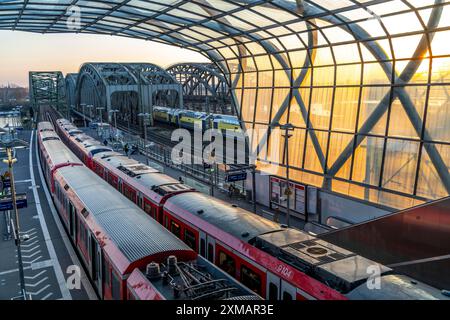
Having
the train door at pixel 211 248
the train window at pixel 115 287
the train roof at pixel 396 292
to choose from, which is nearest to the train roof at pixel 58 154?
the train door at pixel 211 248

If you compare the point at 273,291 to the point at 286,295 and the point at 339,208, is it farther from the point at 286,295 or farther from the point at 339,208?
the point at 339,208

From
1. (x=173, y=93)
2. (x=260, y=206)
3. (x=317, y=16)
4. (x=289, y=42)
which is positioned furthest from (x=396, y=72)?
(x=173, y=93)

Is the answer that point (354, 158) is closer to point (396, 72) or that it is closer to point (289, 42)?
point (396, 72)

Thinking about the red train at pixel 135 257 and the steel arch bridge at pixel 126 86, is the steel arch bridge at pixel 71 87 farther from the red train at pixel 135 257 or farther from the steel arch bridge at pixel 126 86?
the red train at pixel 135 257

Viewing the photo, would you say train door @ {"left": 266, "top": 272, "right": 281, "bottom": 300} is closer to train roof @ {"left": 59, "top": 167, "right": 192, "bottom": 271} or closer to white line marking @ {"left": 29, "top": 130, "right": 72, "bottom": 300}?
train roof @ {"left": 59, "top": 167, "right": 192, "bottom": 271}

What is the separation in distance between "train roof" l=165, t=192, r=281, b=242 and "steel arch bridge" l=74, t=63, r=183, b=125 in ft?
216

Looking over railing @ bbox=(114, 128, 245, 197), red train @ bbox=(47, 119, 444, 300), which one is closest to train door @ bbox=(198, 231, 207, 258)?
red train @ bbox=(47, 119, 444, 300)

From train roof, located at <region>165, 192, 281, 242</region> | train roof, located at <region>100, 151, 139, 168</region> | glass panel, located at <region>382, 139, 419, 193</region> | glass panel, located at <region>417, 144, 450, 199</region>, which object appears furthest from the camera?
train roof, located at <region>100, 151, 139, 168</region>

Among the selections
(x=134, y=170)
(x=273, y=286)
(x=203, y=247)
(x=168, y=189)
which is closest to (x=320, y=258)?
(x=273, y=286)

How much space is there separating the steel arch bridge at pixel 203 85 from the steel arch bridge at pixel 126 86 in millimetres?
14210

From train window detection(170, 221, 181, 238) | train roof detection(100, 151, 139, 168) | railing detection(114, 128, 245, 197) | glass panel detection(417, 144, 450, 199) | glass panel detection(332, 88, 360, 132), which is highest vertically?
glass panel detection(332, 88, 360, 132)

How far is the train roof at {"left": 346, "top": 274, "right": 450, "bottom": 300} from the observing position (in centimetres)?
848

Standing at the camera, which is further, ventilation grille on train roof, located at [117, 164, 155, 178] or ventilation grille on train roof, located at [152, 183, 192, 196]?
ventilation grille on train roof, located at [117, 164, 155, 178]

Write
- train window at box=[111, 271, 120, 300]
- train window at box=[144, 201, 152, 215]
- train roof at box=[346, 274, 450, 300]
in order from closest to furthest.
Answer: train roof at box=[346, 274, 450, 300]
train window at box=[111, 271, 120, 300]
train window at box=[144, 201, 152, 215]
